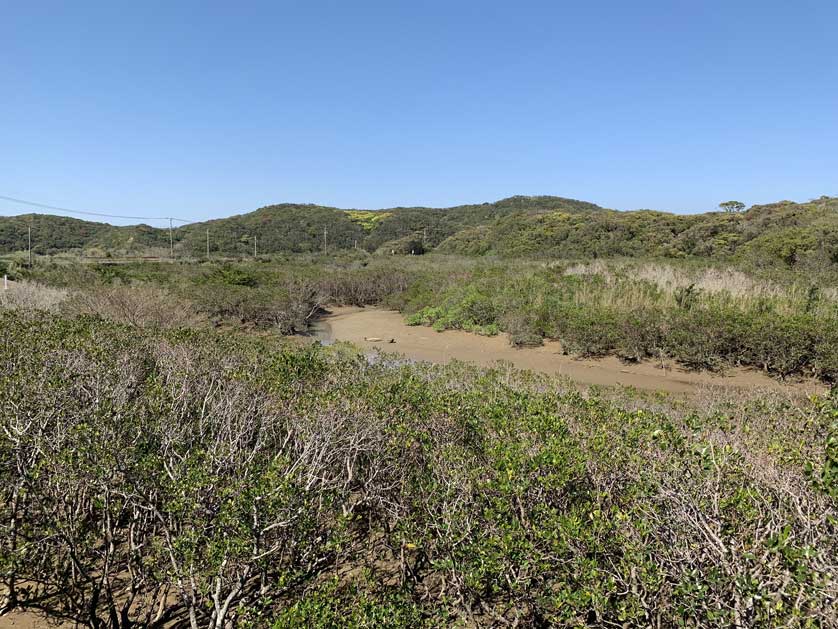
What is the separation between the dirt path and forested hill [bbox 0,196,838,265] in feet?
45.7

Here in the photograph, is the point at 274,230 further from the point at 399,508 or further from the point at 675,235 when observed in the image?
the point at 399,508

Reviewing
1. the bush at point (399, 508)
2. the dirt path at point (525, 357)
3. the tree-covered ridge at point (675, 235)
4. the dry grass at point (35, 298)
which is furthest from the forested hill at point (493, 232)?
the dry grass at point (35, 298)

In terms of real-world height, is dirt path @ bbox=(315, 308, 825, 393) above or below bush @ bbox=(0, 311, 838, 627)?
below

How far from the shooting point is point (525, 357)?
11578mm

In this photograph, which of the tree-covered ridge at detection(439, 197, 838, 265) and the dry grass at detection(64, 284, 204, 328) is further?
the tree-covered ridge at detection(439, 197, 838, 265)

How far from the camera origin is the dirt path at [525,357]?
920cm

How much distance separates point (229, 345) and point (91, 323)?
84.4 inches

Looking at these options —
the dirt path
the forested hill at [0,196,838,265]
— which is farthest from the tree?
the dirt path

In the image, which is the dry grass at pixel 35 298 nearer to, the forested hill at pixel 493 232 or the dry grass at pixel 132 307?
the dry grass at pixel 132 307

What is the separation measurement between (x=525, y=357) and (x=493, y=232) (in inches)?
1385

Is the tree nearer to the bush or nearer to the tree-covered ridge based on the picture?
the tree-covered ridge

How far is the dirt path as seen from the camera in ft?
30.2

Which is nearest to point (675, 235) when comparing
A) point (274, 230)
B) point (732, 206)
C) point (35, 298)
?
point (732, 206)

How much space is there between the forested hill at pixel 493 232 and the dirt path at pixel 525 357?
1393cm
